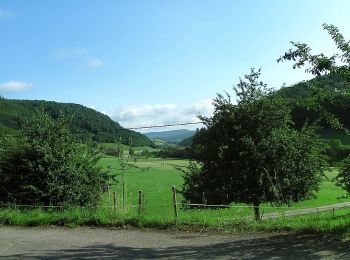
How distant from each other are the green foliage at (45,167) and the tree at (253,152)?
5.57 meters

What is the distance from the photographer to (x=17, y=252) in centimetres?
832

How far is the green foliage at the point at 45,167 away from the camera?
62.1ft

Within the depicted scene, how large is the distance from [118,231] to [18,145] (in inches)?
455

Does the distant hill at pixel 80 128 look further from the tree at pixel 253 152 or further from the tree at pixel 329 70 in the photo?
the tree at pixel 329 70

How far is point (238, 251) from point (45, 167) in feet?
43.5

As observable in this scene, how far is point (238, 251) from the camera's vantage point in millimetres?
7602

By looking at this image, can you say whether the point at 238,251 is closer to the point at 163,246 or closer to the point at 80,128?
the point at 163,246

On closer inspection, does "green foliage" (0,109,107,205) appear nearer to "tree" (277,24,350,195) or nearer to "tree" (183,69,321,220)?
"tree" (183,69,321,220)

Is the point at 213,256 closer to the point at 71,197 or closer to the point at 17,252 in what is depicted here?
the point at 17,252


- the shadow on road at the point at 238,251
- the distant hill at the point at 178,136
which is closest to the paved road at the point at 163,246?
the shadow on road at the point at 238,251

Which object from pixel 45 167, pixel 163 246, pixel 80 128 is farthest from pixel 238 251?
pixel 80 128

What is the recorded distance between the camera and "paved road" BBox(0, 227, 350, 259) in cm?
736

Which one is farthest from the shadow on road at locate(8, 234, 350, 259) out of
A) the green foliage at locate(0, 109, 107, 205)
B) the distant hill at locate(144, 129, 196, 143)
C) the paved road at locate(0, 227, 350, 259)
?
the green foliage at locate(0, 109, 107, 205)

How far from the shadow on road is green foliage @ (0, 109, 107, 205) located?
36.4 ft
